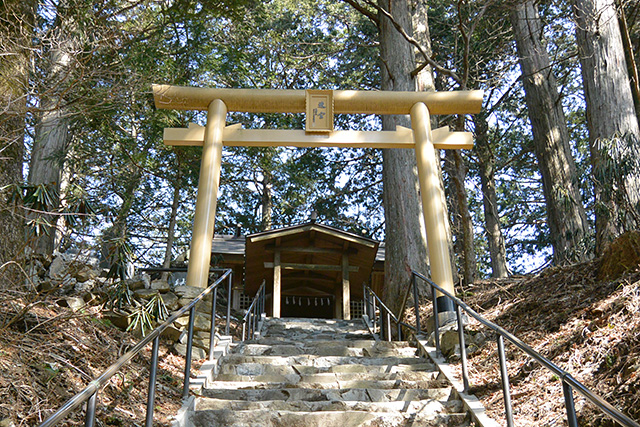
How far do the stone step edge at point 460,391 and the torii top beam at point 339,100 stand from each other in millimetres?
3330

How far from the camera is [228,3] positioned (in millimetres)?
9047

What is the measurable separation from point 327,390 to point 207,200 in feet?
10.3

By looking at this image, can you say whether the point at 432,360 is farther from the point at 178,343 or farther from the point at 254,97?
the point at 254,97

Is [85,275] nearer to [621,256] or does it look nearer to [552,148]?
[621,256]

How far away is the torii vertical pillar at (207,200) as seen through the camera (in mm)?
6508

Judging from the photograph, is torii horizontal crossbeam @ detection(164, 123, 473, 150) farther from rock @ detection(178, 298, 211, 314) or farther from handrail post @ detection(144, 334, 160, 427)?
handrail post @ detection(144, 334, 160, 427)

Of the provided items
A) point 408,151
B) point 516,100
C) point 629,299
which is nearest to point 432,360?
point 629,299

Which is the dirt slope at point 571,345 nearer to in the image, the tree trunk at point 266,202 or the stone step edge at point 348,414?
the stone step edge at point 348,414

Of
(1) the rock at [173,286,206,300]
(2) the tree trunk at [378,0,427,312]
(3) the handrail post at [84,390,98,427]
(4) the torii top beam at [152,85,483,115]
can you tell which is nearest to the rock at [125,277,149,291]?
(1) the rock at [173,286,206,300]

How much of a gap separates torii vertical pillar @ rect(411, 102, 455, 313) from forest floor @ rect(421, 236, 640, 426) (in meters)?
0.64

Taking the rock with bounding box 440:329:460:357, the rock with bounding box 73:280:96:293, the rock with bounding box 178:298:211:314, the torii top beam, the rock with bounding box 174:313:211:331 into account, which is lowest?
the rock with bounding box 440:329:460:357

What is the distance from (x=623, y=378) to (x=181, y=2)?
26.0ft

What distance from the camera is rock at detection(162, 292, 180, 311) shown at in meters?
6.03

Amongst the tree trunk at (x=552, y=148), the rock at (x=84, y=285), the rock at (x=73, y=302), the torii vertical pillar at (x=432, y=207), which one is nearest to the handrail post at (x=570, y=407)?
the torii vertical pillar at (x=432, y=207)
